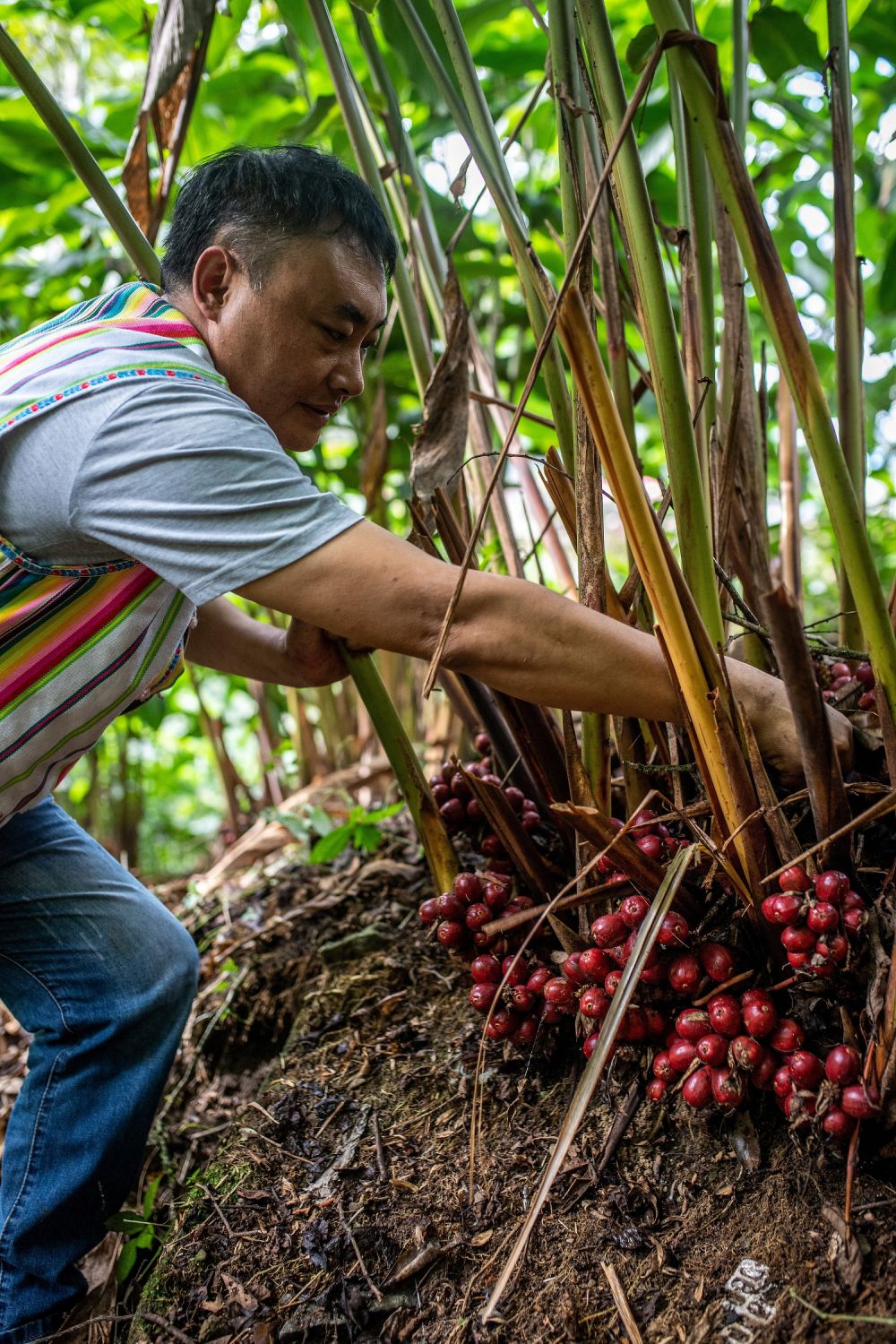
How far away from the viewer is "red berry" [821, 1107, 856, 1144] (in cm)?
75

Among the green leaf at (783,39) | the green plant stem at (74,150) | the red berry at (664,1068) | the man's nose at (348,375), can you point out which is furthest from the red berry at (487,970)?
the green leaf at (783,39)

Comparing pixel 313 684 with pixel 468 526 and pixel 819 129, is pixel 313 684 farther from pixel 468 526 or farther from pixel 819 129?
pixel 819 129

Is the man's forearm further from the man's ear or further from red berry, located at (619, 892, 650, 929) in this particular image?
red berry, located at (619, 892, 650, 929)

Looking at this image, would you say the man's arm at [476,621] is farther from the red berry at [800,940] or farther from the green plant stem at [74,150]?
the green plant stem at [74,150]

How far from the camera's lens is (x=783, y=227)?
7.12 ft

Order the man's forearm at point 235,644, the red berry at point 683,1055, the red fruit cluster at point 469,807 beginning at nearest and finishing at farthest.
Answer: the red berry at point 683,1055, the red fruit cluster at point 469,807, the man's forearm at point 235,644

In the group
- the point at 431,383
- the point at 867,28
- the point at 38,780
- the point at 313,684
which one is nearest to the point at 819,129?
the point at 867,28

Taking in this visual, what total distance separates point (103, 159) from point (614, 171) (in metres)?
1.73

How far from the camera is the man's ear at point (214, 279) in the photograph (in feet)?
3.40

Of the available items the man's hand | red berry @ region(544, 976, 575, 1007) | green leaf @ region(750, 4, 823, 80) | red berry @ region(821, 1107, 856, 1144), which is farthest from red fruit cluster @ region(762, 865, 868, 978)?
green leaf @ region(750, 4, 823, 80)

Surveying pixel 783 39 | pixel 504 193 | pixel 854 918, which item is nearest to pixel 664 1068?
pixel 854 918

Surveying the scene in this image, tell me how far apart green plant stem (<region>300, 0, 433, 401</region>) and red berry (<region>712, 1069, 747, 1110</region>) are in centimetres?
85

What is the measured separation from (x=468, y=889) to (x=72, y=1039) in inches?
25.4

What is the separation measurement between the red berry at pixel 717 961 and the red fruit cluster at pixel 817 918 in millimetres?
62
